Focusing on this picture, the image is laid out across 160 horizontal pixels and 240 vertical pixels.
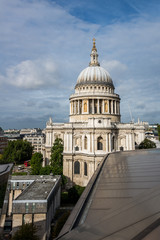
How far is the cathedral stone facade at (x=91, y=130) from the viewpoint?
134ft

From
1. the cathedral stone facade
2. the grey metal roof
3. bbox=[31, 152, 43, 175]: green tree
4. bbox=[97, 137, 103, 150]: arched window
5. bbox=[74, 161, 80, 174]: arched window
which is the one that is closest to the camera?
the grey metal roof

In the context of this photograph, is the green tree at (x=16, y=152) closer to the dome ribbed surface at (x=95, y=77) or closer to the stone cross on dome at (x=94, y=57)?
the dome ribbed surface at (x=95, y=77)

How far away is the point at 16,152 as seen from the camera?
2945 inches

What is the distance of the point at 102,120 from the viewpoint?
41281mm

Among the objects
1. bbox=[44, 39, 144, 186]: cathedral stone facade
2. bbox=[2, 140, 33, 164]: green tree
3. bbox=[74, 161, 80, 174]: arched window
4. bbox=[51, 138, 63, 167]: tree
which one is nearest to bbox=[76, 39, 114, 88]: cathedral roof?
bbox=[44, 39, 144, 186]: cathedral stone facade

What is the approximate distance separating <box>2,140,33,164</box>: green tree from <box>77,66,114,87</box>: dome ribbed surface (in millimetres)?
38517

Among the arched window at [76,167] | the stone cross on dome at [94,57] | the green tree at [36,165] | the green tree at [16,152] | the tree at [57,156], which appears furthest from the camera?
the green tree at [16,152]

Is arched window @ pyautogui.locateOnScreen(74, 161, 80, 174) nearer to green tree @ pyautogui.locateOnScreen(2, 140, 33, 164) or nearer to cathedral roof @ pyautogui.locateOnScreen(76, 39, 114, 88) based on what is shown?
cathedral roof @ pyautogui.locateOnScreen(76, 39, 114, 88)

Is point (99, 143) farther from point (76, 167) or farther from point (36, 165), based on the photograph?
point (36, 165)

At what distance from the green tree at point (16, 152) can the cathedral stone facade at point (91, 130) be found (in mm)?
25123

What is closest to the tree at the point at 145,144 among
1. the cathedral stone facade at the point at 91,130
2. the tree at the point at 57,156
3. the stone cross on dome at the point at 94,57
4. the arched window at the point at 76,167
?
the cathedral stone facade at the point at 91,130

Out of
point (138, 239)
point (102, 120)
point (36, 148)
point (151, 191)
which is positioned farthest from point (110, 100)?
point (36, 148)

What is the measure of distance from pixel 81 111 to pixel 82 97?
3854 mm

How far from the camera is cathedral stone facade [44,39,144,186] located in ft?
134
